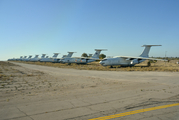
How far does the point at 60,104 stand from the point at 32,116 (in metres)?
1.65

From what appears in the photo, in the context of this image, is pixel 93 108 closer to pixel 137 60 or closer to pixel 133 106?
pixel 133 106

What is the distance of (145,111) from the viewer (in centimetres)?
586

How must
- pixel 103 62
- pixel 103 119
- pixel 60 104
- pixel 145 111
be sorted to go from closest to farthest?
pixel 103 119 < pixel 145 111 < pixel 60 104 < pixel 103 62

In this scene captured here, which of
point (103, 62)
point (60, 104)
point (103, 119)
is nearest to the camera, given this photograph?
point (103, 119)

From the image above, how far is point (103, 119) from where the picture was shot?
507 centimetres

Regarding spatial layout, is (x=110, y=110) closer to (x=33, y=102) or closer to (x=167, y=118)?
(x=167, y=118)

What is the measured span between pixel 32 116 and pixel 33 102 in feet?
6.21

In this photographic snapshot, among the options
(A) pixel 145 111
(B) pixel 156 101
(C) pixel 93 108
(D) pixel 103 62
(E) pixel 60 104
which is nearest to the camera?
(A) pixel 145 111

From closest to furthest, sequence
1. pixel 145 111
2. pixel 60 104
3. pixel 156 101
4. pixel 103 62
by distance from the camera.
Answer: pixel 145 111 < pixel 60 104 < pixel 156 101 < pixel 103 62

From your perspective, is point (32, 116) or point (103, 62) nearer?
point (32, 116)

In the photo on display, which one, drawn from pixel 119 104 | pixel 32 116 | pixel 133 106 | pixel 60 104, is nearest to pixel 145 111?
pixel 133 106

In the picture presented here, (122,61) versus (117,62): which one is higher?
(122,61)

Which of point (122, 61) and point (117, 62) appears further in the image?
point (122, 61)

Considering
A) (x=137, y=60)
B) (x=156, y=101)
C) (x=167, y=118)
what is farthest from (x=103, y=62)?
(x=167, y=118)
